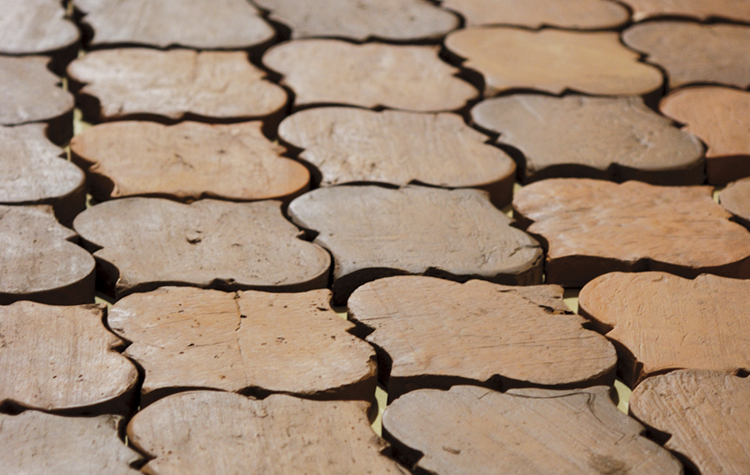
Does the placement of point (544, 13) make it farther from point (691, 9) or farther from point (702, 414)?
point (702, 414)

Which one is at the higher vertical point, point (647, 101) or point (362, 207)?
point (647, 101)

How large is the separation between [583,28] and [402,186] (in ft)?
3.98

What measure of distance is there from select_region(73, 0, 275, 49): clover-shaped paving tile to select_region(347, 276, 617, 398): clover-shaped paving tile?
1.25 m

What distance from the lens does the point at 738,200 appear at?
1.79 metres

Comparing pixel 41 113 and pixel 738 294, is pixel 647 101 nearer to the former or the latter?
pixel 738 294

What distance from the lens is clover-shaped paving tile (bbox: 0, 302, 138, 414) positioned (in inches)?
47.5

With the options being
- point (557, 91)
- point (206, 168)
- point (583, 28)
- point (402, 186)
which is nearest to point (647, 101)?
point (557, 91)

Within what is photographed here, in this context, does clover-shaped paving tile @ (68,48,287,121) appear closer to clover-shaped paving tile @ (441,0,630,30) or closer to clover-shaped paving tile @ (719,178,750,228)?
clover-shaped paving tile @ (441,0,630,30)

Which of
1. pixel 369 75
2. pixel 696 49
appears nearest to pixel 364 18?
pixel 369 75

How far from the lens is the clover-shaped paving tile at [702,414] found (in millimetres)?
1179

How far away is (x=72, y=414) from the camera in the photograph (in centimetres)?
120

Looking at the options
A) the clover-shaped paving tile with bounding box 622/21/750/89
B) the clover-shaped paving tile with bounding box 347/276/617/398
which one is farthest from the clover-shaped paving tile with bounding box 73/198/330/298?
the clover-shaped paving tile with bounding box 622/21/750/89

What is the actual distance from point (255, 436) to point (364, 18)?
5.86 feet

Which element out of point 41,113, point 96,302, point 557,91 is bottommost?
point 96,302
